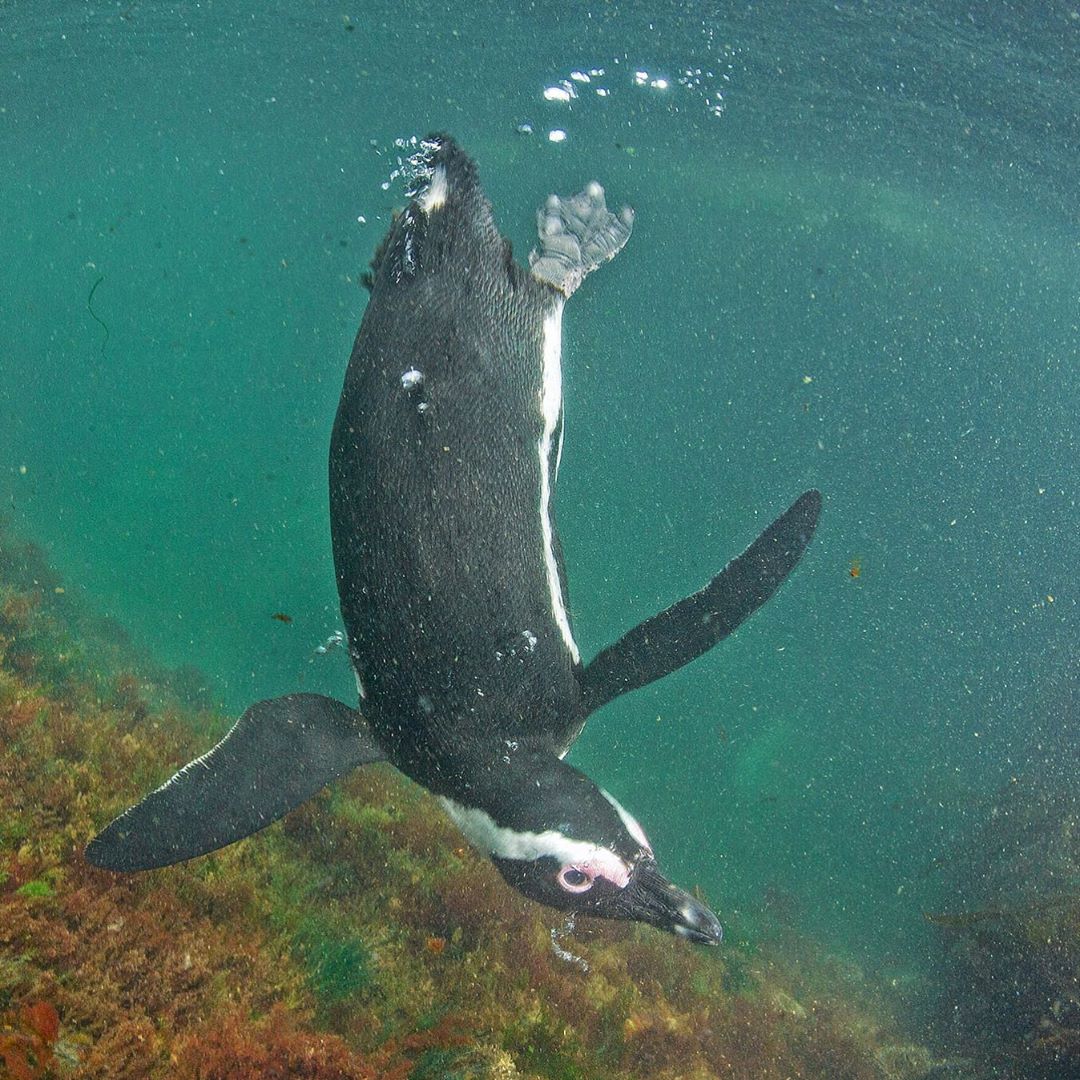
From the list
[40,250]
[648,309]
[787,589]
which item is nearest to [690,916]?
[787,589]

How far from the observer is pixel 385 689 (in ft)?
9.05

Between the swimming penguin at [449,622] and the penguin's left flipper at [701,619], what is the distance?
0.22m

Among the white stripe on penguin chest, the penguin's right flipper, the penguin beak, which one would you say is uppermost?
the penguin's right flipper

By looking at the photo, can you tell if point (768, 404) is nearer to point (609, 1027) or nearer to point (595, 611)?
point (595, 611)

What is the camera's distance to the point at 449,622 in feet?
8.49

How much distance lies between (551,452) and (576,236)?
5.58ft

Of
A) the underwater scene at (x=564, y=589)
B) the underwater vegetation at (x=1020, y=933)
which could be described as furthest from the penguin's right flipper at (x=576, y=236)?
the underwater vegetation at (x=1020, y=933)

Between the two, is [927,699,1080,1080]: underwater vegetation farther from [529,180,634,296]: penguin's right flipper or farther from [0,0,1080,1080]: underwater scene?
[529,180,634,296]: penguin's right flipper

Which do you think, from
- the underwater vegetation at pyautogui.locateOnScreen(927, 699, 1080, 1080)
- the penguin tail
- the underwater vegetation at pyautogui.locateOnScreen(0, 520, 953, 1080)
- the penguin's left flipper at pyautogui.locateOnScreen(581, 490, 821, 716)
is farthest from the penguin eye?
the underwater vegetation at pyautogui.locateOnScreen(927, 699, 1080, 1080)

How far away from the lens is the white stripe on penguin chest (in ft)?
10.1

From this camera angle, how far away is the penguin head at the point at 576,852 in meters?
2.47

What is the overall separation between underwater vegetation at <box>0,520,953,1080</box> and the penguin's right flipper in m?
3.49

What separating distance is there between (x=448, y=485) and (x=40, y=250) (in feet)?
336

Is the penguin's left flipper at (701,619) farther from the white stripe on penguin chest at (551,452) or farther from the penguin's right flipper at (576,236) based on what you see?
the penguin's right flipper at (576,236)
